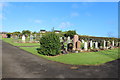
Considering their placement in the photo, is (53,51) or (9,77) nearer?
(9,77)

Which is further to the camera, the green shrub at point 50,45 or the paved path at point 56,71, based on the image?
the green shrub at point 50,45

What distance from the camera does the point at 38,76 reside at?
23.4ft

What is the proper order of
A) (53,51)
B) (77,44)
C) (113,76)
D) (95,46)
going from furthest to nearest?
(95,46), (77,44), (53,51), (113,76)

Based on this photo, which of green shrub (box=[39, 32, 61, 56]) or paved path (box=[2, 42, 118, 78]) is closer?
paved path (box=[2, 42, 118, 78])

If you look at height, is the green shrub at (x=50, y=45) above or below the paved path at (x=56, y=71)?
above

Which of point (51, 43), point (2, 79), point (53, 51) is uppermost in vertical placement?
point (51, 43)

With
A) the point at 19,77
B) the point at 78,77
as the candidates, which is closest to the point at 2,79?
the point at 19,77

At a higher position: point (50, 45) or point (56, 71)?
point (50, 45)

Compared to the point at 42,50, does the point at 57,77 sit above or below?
below

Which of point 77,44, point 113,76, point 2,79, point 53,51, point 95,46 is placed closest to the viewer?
point 2,79

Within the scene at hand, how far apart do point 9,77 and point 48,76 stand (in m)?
2.63

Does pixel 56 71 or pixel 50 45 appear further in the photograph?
pixel 50 45

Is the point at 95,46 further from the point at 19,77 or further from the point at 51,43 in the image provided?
the point at 19,77

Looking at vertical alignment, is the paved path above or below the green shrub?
below
